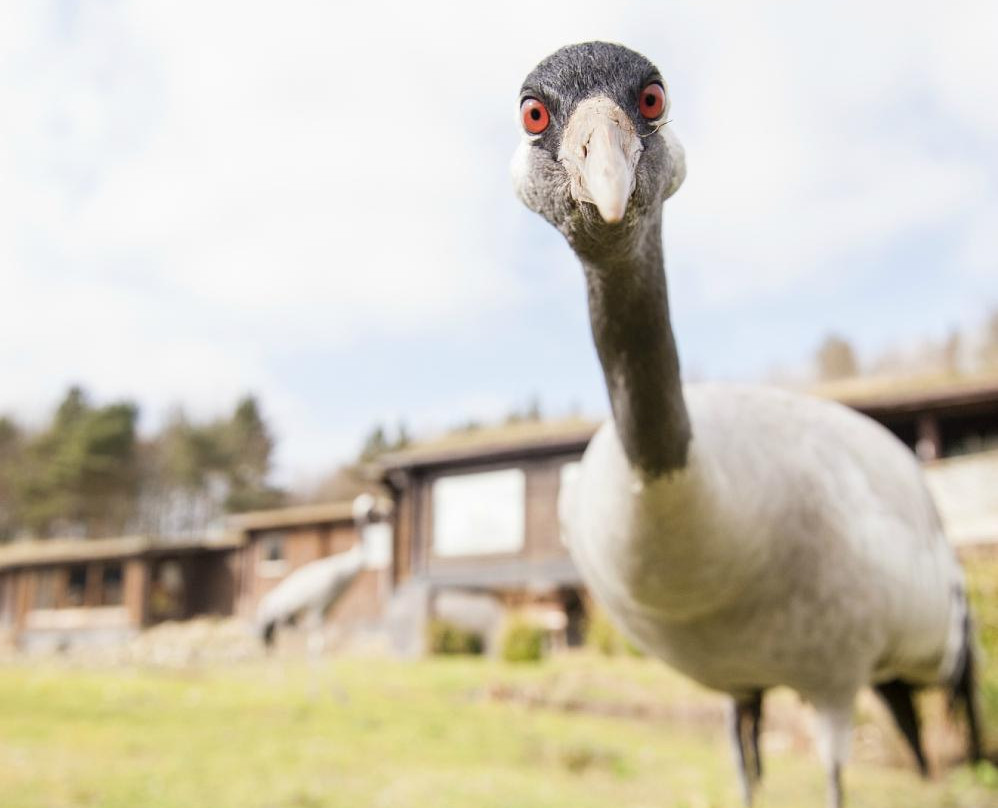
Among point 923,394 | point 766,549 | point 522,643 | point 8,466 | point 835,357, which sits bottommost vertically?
point 522,643

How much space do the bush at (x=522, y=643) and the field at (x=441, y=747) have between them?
146 inches

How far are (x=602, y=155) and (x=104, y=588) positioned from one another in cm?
3965

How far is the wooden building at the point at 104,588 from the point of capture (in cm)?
3275

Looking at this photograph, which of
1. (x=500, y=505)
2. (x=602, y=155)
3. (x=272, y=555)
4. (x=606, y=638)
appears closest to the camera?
(x=602, y=155)

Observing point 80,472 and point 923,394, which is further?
point 80,472

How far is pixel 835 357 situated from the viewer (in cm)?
5219

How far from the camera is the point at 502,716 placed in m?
10.1

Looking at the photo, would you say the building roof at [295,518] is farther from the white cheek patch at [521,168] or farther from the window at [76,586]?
the white cheek patch at [521,168]

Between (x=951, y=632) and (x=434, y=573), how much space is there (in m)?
18.7

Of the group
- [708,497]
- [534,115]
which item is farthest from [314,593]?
[534,115]

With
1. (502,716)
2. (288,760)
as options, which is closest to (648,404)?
(288,760)

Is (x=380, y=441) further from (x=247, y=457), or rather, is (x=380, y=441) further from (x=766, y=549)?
(x=766, y=549)

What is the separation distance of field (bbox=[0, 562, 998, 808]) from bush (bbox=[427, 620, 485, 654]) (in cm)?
750

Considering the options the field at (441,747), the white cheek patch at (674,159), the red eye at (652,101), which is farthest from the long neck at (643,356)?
the field at (441,747)
